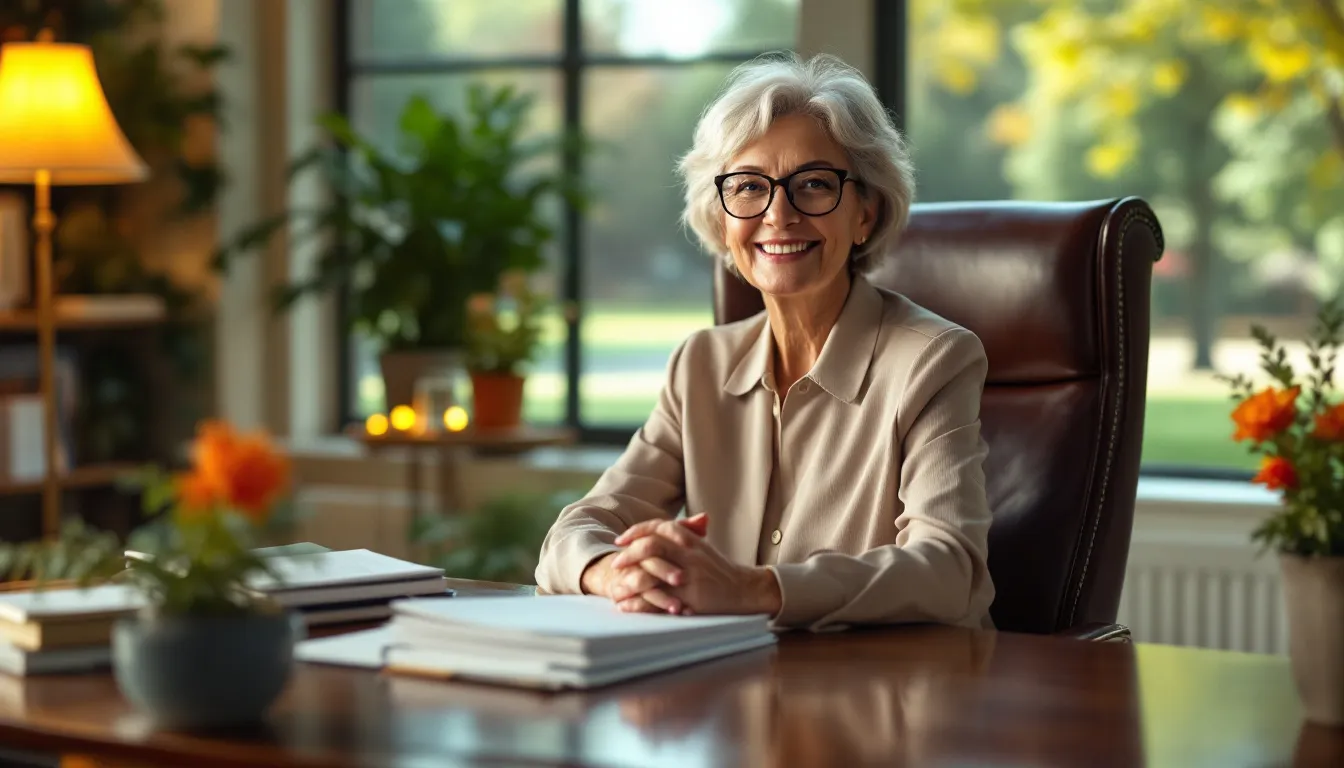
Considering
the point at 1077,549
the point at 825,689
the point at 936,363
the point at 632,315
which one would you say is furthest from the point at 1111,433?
the point at 632,315

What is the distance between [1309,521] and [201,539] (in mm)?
806

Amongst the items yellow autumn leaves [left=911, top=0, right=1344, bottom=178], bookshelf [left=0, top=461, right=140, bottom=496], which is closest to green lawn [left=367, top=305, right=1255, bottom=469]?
yellow autumn leaves [left=911, top=0, right=1344, bottom=178]

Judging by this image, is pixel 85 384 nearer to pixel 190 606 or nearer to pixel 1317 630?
pixel 190 606

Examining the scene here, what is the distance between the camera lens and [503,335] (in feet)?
13.7

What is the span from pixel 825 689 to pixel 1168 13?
9.64 ft

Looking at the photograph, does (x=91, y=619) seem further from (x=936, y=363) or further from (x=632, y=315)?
(x=632, y=315)

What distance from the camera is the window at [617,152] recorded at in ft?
14.8

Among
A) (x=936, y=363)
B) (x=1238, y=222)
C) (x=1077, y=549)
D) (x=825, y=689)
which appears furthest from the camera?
(x=1238, y=222)

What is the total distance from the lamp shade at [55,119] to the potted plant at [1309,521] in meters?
2.90

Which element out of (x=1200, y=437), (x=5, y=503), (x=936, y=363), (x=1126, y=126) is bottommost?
(x=5, y=503)

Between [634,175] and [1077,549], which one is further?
[634,175]

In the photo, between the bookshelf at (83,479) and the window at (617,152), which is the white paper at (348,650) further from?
the window at (617,152)

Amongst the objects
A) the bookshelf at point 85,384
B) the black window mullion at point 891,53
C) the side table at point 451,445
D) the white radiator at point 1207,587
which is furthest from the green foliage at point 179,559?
the bookshelf at point 85,384

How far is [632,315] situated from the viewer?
4633mm
